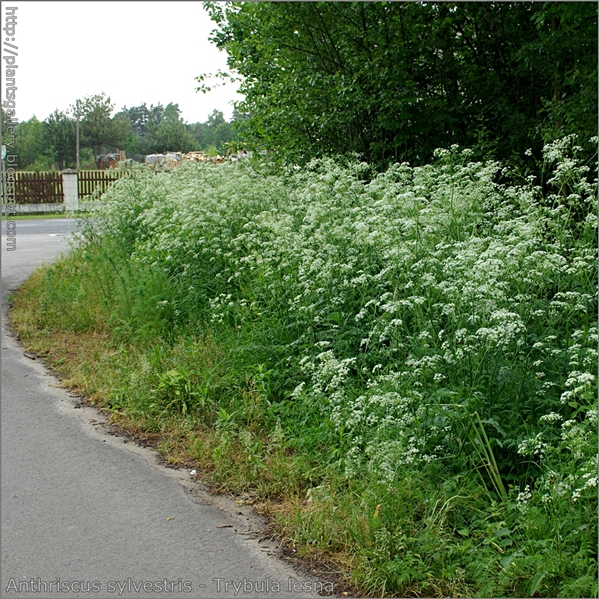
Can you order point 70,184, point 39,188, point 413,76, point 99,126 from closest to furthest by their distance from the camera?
1. point 413,76
2. point 70,184
3. point 39,188
4. point 99,126

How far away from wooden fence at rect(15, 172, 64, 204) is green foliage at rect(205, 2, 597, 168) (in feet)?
83.1

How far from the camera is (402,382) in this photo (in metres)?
4.47

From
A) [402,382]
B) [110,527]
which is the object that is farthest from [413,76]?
[110,527]

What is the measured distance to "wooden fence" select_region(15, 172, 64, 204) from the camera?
33000 millimetres

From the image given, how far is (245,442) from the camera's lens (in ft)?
16.2

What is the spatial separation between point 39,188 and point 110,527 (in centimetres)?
3254

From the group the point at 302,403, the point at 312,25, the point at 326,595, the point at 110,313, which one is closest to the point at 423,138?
the point at 312,25

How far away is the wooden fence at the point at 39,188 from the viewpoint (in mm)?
33000

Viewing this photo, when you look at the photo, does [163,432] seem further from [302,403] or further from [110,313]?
[110,313]

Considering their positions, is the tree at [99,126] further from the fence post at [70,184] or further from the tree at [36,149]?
the fence post at [70,184]

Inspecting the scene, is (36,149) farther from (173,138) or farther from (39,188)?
(173,138)

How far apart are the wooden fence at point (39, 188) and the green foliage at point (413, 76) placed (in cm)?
2534

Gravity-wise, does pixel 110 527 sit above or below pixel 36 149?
below

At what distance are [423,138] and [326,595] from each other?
8072 millimetres
